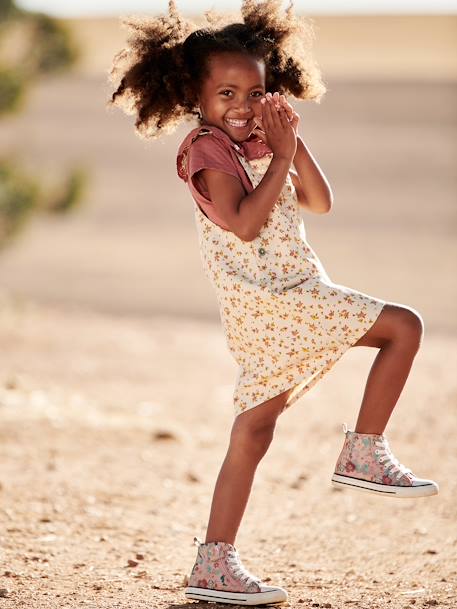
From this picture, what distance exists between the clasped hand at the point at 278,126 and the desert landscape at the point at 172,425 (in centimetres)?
153

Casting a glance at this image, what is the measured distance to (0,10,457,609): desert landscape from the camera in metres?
4.60

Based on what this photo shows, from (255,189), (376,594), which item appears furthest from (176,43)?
(376,594)

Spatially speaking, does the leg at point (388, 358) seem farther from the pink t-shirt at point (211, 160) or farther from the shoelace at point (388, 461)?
the pink t-shirt at point (211, 160)

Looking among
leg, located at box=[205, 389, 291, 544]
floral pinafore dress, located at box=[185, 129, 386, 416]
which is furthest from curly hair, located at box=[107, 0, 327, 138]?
leg, located at box=[205, 389, 291, 544]

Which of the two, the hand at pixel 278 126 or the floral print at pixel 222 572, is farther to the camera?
the floral print at pixel 222 572

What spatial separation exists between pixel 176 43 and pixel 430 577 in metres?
2.23

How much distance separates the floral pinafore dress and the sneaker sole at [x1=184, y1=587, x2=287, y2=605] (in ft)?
1.97

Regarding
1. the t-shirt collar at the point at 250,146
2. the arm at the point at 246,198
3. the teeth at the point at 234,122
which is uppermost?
the teeth at the point at 234,122

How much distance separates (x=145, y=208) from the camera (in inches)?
1198

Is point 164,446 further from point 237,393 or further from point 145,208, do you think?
point 145,208

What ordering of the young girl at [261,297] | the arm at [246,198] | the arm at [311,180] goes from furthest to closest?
1. the arm at [311,180]
2. the young girl at [261,297]
3. the arm at [246,198]

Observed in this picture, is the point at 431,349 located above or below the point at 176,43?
above

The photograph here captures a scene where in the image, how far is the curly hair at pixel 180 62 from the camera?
397 centimetres

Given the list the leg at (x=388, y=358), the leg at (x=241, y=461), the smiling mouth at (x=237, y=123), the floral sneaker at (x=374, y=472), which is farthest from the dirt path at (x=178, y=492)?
the smiling mouth at (x=237, y=123)
